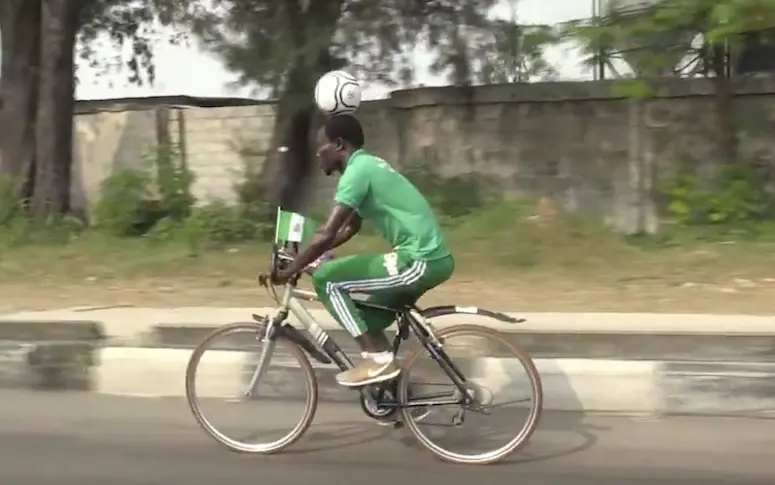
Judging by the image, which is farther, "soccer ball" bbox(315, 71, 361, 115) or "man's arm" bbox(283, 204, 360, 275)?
"soccer ball" bbox(315, 71, 361, 115)

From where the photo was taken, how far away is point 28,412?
21.0ft

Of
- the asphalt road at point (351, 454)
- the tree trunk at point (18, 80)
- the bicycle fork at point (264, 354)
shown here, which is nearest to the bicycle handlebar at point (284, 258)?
the bicycle fork at point (264, 354)

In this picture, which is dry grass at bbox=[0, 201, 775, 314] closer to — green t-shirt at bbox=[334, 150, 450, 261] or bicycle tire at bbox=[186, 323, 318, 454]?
bicycle tire at bbox=[186, 323, 318, 454]

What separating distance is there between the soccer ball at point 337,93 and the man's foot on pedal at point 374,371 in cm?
126

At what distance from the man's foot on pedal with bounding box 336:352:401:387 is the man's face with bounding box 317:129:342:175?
965 millimetres

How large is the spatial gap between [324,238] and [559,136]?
9.02 metres

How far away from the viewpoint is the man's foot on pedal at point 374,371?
5.21m

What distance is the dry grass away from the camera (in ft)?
29.5

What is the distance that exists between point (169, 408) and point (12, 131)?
32.2 feet

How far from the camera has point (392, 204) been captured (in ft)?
16.8

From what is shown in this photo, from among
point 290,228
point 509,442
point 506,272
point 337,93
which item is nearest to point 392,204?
point 290,228

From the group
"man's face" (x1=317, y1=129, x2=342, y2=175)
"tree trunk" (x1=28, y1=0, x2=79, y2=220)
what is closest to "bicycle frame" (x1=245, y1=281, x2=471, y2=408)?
"man's face" (x1=317, y1=129, x2=342, y2=175)

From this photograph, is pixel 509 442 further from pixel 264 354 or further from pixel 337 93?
pixel 337 93

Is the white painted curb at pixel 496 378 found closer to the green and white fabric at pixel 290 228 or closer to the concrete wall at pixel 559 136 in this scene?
the green and white fabric at pixel 290 228
